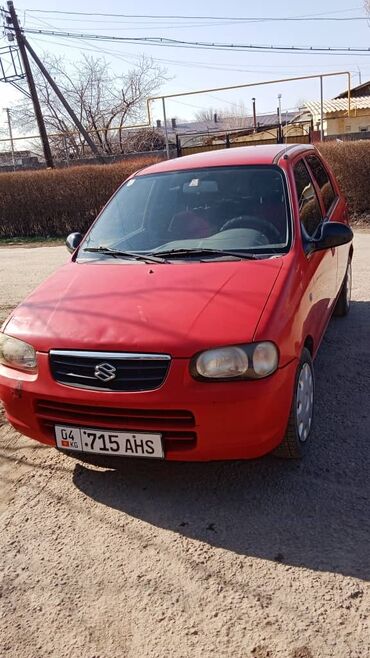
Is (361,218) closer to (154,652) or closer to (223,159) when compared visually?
(223,159)

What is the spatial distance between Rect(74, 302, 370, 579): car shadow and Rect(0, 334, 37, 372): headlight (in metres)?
0.72

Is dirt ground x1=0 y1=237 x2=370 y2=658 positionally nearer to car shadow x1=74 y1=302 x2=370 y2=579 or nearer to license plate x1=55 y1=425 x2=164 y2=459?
car shadow x1=74 y1=302 x2=370 y2=579

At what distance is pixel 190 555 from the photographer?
2535mm

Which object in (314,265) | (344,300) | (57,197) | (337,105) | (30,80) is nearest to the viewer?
(314,265)

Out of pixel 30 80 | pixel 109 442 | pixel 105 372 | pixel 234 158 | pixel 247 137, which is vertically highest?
pixel 30 80

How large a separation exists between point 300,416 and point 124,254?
1582 millimetres

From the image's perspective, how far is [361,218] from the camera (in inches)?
492

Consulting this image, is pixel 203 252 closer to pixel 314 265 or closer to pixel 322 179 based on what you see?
pixel 314 265

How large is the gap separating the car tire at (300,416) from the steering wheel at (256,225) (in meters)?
0.82

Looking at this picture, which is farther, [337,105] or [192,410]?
[337,105]

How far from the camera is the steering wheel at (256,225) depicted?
3.65 meters

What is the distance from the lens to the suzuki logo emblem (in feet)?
9.07

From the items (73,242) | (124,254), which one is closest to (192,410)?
(124,254)

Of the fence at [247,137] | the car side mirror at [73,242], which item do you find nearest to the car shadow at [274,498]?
the car side mirror at [73,242]
